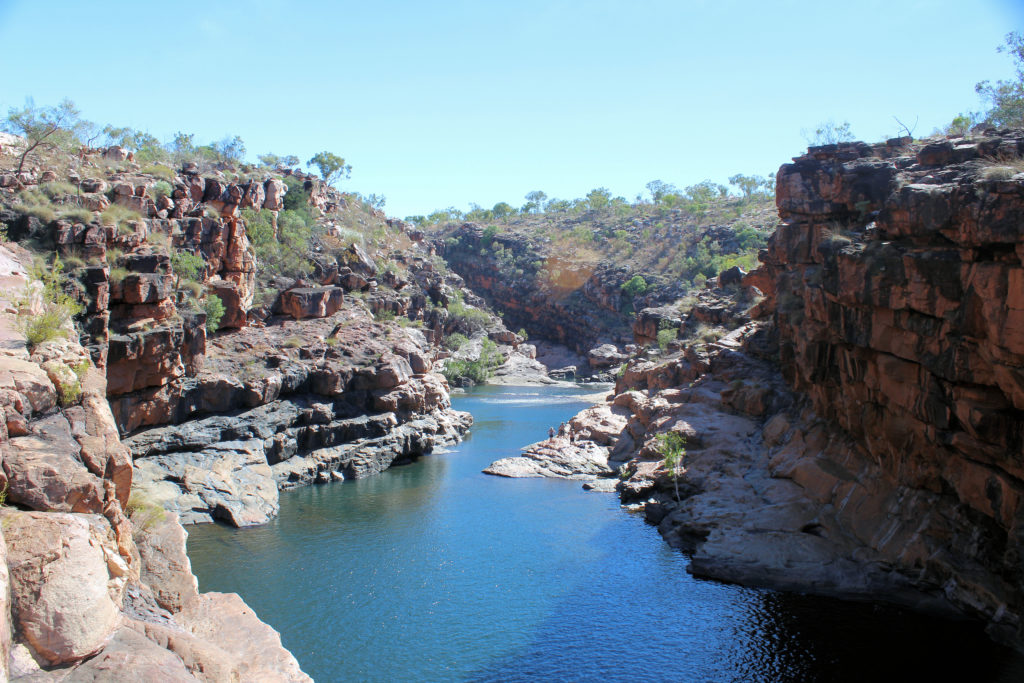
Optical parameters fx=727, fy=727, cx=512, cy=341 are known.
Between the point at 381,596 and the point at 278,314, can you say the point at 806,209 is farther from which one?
the point at 278,314

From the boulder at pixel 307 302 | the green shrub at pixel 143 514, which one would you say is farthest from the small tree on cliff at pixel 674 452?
the boulder at pixel 307 302

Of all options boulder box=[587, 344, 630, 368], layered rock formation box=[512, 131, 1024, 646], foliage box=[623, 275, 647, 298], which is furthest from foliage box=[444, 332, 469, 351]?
layered rock formation box=[512, 131, 1024, 646]

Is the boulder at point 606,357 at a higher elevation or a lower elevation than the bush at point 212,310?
lower

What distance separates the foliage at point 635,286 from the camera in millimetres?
100375

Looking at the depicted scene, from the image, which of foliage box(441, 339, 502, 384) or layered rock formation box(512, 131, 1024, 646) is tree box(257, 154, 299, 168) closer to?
foliage box(441, 339, 502, 384)

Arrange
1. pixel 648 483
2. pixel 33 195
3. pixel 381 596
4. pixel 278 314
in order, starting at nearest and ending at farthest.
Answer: pixel 381 596, pixel 33 195, pixel 648 483, pixel 278 314

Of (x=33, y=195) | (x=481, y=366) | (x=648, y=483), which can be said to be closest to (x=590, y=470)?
(x=648, y=483)

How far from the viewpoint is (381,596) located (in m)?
22.6

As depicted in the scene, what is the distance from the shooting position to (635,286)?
Result: 3976 inches

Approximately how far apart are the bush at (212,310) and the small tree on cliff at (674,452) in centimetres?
2440

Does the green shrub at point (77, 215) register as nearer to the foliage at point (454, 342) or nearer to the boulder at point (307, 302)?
the boulder at point (307, 302)

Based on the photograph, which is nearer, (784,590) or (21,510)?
(21,510)

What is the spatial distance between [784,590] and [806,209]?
1855 centimetres

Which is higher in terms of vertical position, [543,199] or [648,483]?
[543,199]
